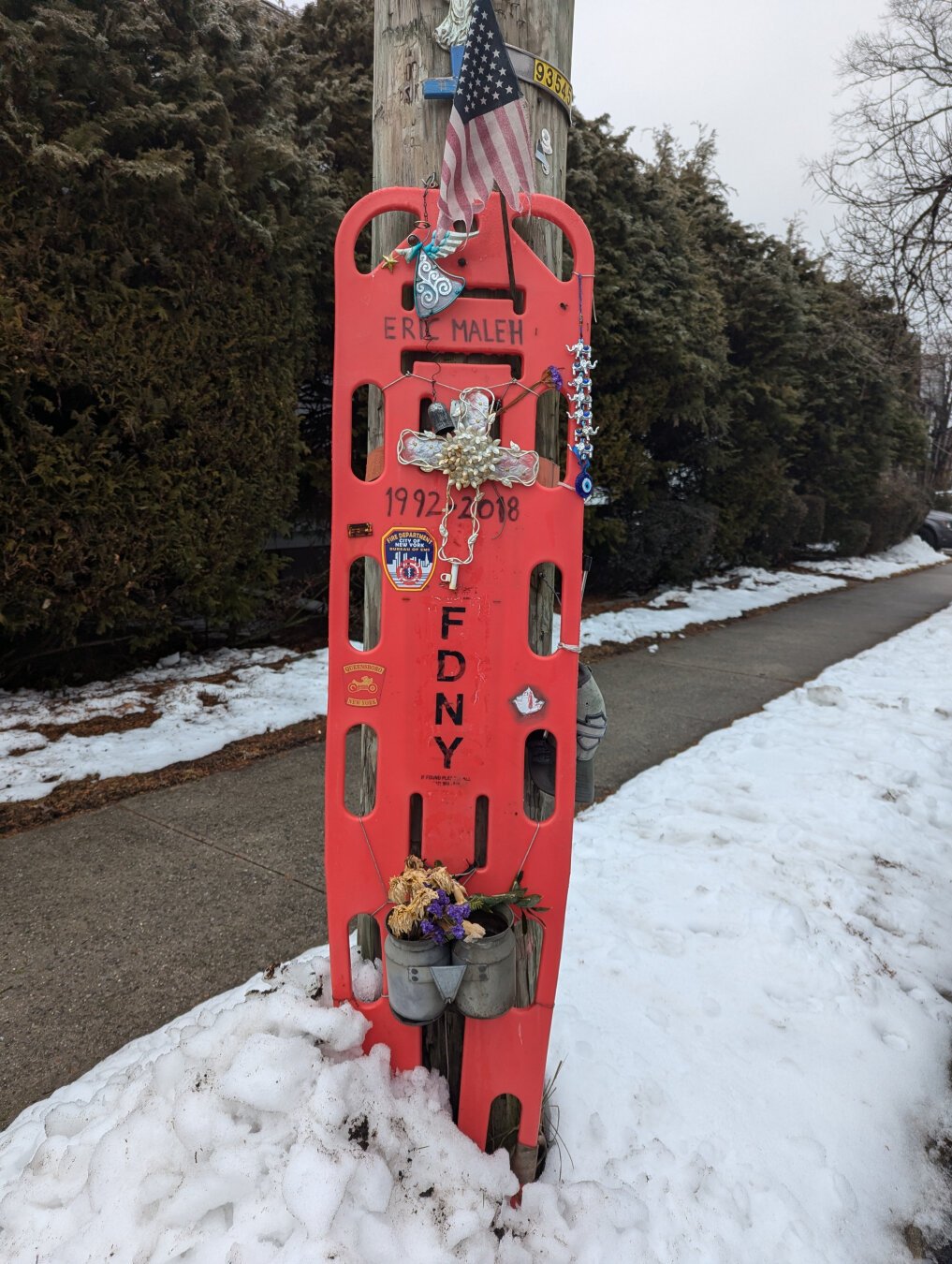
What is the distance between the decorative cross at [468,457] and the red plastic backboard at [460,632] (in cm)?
2

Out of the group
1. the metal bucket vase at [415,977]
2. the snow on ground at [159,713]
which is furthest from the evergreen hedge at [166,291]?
the metal bucket vase at [415,977]

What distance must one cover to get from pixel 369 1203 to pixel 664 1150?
806 millimetres

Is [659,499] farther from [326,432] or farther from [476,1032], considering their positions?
[476,1032]

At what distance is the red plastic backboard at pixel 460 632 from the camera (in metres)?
1.66

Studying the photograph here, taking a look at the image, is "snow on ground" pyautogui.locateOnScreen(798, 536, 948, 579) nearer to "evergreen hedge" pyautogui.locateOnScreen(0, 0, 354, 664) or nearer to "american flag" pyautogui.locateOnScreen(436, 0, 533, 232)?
"evergreen hedge" pyautogui.locateOnScreen(0, 0, 354, 664)

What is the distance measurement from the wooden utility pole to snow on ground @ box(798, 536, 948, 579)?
42.6 ft

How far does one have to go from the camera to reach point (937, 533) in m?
22.5

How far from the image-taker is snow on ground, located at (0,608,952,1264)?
1460 millimetres

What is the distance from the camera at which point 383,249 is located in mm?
1761

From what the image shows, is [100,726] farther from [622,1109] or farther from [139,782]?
[622,1109]

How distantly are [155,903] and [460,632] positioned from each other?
75.3 inches

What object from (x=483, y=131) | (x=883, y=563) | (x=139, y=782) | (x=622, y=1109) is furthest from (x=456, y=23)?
(x=883, y=563)

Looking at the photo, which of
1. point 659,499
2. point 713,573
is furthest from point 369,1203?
point 713,573

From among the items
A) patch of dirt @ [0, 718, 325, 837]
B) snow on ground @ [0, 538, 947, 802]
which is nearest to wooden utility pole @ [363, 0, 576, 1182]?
patch of dirt @ [0, 718, 325, 837]
